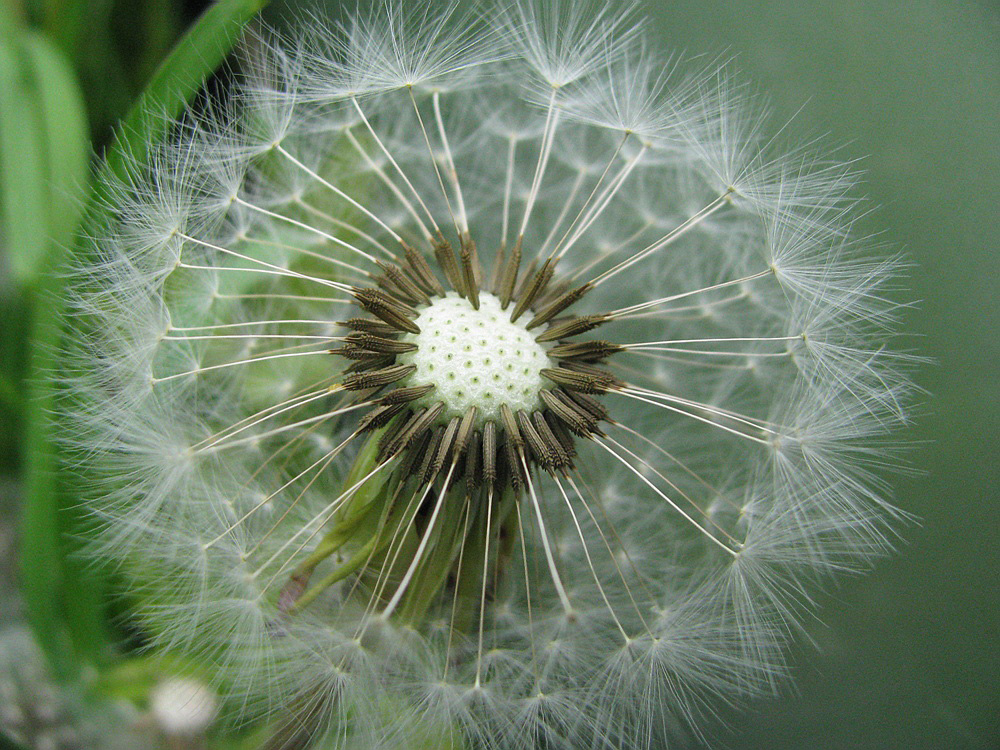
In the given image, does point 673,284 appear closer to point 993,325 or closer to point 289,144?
point 993,325

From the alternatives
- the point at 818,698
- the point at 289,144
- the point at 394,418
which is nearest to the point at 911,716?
the point at 818,698

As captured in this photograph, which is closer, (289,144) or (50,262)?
(50,262)

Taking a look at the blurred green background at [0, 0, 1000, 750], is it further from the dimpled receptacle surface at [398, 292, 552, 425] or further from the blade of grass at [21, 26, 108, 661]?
the dimpled receptacle surface at [398, 292, 552, 425]

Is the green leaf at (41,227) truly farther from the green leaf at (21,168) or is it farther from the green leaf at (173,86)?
the green leaf at (173,86)

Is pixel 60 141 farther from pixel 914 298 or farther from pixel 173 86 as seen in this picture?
pixel 914 298

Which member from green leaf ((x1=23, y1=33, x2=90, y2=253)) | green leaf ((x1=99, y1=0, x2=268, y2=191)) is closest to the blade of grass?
green leaf ((x1=23, y1=33, x2=90, y2=253))

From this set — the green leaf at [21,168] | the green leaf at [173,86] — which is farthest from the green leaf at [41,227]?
the green leaf at [173,86]
